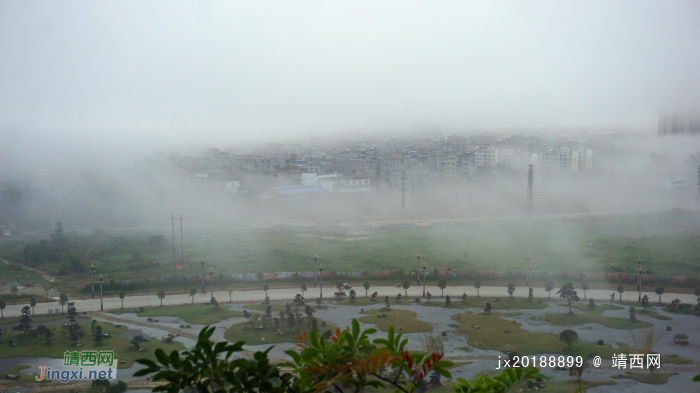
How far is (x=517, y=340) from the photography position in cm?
809

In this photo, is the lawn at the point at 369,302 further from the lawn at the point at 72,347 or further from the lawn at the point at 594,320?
the lawn at the point at 72,347

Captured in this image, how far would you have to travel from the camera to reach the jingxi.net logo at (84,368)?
22.3 ft

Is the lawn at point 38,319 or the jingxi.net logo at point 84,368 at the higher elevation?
the jingxi.net logo at point 84,368

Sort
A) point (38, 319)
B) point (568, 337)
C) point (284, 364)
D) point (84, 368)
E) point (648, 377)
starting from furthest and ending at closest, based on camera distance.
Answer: point (38, 319)
point (568, 337)
point (84, 368)
point (648, 377)
point (284, 364)

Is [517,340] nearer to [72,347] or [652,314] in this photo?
[652,314]

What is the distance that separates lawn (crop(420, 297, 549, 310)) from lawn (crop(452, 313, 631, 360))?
32.4 inches

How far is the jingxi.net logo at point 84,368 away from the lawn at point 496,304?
19.8 feet

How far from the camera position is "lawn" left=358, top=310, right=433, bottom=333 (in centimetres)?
865

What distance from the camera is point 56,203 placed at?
70.8 ft

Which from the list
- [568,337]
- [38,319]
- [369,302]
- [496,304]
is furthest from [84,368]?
[496,304]

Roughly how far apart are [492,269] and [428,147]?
72.0 ft

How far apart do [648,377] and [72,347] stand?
8.72 metres

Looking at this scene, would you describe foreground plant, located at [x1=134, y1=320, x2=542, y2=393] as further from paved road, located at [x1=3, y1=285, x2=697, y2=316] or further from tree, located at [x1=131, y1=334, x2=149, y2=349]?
paved road, located at [x1=3, y1=285, x2=697, y2=316]

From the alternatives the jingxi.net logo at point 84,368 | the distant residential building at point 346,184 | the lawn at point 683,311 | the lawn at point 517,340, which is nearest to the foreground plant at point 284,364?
the jingxi.net logo at point 84,368
